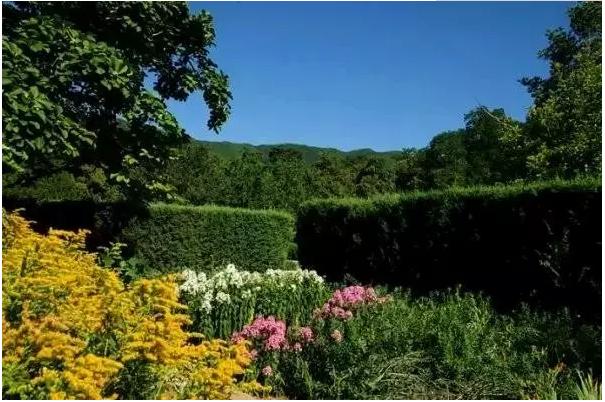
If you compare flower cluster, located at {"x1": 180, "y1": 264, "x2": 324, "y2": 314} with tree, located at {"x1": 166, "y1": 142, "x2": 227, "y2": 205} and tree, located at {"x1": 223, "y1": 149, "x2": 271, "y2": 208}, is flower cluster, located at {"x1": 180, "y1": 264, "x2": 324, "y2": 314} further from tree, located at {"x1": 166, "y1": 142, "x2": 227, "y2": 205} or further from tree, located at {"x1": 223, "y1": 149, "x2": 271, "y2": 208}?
tree, located at {"x1": 166, "y1": 142, "x2": 227, "y2": 205}

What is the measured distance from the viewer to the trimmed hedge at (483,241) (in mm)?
7406

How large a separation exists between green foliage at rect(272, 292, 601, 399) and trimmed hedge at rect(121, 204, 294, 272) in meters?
6.40

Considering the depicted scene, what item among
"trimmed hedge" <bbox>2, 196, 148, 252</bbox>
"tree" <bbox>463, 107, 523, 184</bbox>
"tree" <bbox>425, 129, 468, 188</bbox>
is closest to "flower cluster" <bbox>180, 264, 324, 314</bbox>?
"trimmed hedge" <bbox>2, 196, 148, 252</bbox>

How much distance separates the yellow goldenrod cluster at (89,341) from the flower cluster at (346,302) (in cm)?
294

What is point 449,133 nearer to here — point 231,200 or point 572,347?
point 231,200

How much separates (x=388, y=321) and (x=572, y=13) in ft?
70.3

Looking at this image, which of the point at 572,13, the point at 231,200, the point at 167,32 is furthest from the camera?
the point at 231,200

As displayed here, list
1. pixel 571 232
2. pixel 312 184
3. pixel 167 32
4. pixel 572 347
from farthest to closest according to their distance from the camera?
pixel 312 184 → pixel 167 32 → pixel 571 232 → pixel 572 347

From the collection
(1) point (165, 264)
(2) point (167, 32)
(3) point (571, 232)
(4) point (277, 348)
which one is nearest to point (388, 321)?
(4) point (277, 348)

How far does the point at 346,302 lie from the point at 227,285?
1623mm

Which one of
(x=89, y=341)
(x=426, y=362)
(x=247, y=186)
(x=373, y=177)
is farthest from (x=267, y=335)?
(x=373, y=177)

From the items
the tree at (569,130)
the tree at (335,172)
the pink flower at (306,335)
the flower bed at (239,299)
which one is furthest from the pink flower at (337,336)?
the tree at (335,172)

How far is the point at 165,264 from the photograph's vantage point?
12.6 m

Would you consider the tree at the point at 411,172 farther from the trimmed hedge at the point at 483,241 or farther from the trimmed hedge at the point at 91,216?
the trimmed hedge at the point at 91,216
